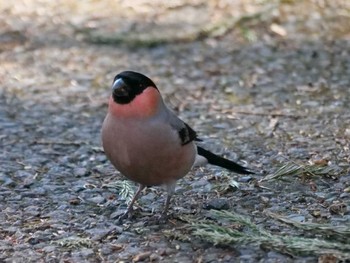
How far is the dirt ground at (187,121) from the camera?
3523mm

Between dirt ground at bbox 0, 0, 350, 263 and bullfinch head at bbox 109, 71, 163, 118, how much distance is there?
0.50 m

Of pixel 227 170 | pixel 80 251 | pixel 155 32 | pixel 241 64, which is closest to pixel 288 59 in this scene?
pixel 241 64

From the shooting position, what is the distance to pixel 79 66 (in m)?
6.39

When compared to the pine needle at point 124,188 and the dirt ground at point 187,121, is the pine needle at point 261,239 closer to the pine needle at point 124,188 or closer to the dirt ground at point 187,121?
the dirt ground at point 187,121

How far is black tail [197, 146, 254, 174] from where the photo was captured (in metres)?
4.10

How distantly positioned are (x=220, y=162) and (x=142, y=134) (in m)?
0.72

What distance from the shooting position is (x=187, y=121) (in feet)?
17.6

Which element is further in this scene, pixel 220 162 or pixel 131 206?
pixel 220 162

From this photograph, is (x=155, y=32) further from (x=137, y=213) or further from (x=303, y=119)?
(x=137, y=213)

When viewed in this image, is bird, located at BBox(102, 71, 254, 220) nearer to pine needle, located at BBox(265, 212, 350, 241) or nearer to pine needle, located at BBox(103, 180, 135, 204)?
pine needle, located at BBox(103, 180, 135, 204)

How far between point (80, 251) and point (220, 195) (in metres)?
0.90

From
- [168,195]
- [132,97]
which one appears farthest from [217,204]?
[132,97]

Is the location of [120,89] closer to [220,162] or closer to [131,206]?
[131,206]

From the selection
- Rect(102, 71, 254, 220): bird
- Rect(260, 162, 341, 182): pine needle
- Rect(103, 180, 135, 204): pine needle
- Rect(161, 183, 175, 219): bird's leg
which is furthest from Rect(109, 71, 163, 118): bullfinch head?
Rect(260, 162, 341, 182): pine needle
